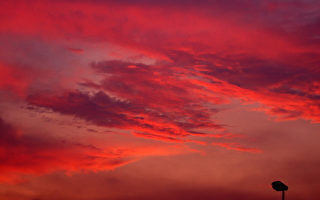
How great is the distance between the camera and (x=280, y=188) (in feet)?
76.5
